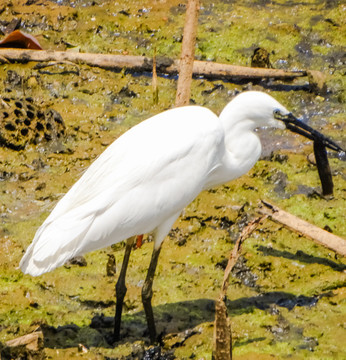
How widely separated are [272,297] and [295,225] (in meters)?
0.53

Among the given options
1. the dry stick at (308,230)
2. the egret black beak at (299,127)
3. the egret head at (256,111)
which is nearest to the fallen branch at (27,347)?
the egret head at (256,111)

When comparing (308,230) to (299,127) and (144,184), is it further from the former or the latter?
(144,184)

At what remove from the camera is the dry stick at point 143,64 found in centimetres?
794

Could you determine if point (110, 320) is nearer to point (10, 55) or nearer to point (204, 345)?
point (204, 345)

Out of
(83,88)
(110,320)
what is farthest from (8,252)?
(83,88)

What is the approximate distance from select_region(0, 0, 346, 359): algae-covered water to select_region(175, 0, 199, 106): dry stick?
814mm

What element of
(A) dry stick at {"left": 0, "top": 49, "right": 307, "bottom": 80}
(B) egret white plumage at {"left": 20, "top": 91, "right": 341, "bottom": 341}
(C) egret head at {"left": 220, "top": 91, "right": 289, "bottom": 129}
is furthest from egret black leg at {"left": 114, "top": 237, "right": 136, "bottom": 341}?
(A) dry stick at {"left": 0, "top": 49, "right": 307, "bottom": 80}

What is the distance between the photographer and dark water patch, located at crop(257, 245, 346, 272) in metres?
5.56

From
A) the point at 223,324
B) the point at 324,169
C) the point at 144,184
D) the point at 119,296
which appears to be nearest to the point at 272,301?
the point at 119,296

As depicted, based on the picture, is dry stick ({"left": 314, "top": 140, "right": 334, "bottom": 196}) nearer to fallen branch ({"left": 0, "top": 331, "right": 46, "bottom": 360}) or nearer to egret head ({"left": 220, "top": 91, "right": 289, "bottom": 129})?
egret head ({"left": 220, "top": 91, "right": 289, "bottom": 129})

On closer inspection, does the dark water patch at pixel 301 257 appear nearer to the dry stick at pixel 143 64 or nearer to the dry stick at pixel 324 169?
the dry stick at pixel 324 169

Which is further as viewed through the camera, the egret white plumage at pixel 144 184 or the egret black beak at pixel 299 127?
the egret black beak at pixel 299 127

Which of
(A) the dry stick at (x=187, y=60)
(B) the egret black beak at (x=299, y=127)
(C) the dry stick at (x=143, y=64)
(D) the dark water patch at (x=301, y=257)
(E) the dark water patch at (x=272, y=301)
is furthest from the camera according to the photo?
(C) the dry stick at (x=143, y=64)

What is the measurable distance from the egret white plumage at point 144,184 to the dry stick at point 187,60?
1.48 metres
